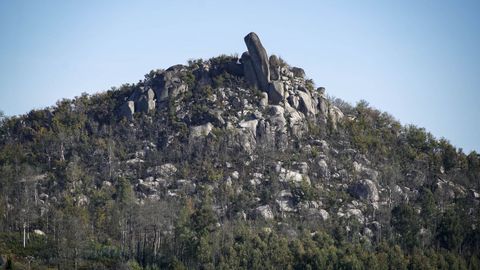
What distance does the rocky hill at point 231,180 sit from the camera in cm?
9225

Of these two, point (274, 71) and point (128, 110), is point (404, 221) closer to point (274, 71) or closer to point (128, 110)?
point (274, 71)

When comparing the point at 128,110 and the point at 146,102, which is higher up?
the point at 146,102

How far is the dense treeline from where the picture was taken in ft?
297

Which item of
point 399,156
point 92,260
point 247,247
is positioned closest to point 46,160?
point 92,260

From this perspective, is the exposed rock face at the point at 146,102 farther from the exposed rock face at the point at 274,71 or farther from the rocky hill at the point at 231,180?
the exposed rock face at the point at 274,71

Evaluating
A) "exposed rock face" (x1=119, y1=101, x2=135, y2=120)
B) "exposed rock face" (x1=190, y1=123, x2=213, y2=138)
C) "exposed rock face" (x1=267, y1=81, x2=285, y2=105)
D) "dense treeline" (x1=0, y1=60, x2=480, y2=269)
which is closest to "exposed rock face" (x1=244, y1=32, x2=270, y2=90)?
"exposed rock face" (x1=267, y1=81, x2=285, y2=105)

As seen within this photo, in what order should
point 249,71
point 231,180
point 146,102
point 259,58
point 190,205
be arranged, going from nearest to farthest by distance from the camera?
point 190,205, point 231,180, point 259,58, point 146,102, point 249,71

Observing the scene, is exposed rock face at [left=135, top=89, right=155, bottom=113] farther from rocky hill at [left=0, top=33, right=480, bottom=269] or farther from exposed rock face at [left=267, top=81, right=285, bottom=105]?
exposed rock face at [left=267, top=81, right=285, bottom=105]

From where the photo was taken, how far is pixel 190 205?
108312 millimetres

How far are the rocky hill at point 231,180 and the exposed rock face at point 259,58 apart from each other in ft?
0.80

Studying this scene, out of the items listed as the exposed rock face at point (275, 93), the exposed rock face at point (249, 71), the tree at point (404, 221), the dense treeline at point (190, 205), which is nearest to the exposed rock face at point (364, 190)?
the dense treeline at point (190, 205)

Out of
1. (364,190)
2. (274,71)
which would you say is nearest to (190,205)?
(364,190)

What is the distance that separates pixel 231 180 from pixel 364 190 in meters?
19.9

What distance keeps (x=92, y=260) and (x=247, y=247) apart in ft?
59.5
